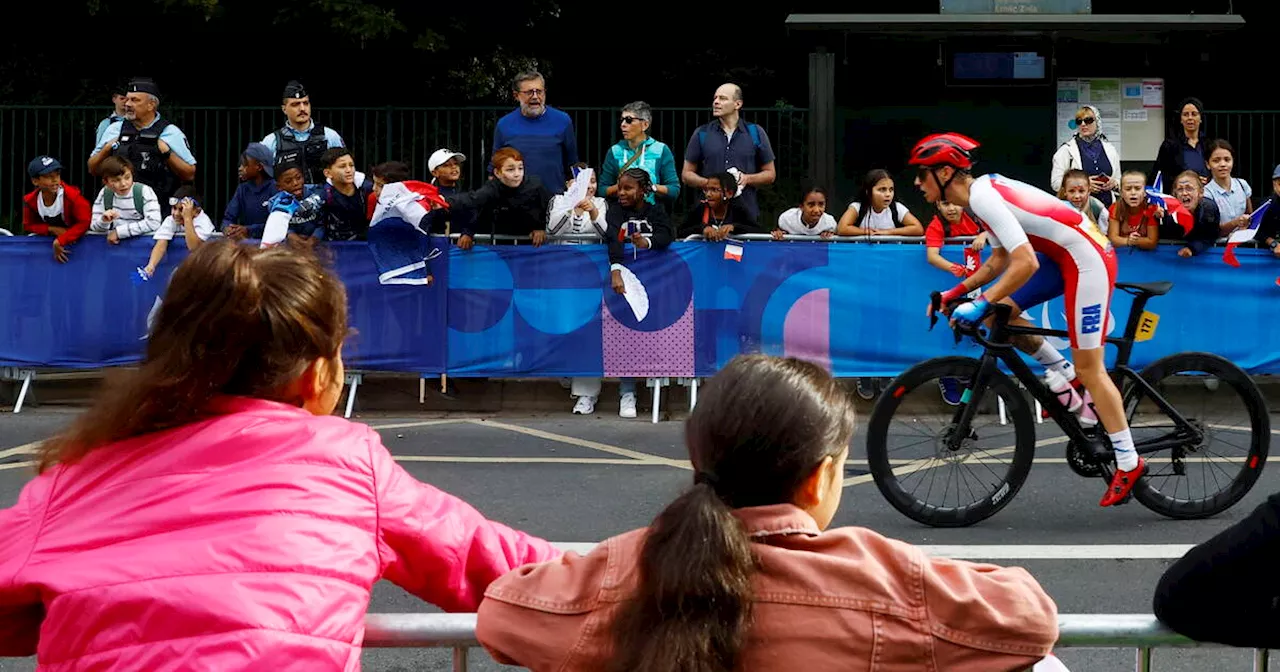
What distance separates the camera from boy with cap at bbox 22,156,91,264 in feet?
38.5

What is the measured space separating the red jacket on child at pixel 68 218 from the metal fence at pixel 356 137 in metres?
2.17

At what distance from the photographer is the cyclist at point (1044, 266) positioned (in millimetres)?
7098

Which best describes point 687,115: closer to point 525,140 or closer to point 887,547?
point 525,140

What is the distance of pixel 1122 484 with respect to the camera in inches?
289

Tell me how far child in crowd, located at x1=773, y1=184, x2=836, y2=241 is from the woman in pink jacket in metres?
9.72

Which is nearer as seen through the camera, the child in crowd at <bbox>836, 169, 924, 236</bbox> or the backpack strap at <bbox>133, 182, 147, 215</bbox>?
the backpack strap at <bbox>133, 182, 147, 215</bbox>

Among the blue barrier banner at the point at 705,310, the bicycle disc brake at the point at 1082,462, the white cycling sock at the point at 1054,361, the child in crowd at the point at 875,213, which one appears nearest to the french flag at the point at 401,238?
the blue barrier banner at the point at 705,310

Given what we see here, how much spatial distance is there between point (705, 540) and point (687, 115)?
13265mm

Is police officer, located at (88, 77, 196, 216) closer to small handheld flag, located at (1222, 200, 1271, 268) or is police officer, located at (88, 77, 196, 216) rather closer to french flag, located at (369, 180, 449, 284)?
french flag, located at (369, 180, 449, 284)

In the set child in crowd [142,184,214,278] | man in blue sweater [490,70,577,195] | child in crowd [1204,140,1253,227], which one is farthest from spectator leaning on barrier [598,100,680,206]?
child in crowd [1204,140,1253,227]

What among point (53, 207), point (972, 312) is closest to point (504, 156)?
point (53, 207)

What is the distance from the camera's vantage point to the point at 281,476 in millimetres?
2350

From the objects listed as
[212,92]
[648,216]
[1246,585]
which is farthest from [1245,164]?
[1246,585]

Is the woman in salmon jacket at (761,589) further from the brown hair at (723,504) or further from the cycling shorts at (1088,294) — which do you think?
the cycling shorts at (1088,294)
